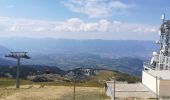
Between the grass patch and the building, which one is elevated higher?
the building

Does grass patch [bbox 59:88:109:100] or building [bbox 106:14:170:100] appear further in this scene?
grass patch [bbox 59:88:109:100]

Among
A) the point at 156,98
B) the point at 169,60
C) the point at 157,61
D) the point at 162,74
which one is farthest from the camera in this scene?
the point at 157,61

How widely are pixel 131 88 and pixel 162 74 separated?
661cm

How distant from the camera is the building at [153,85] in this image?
2562 inches

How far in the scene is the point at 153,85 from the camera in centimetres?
6831

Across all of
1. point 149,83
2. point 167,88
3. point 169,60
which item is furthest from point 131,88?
point 169,60

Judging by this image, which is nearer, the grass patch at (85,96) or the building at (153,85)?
the building at (153,85)

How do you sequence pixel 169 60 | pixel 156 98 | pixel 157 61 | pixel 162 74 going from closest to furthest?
pixel 156 98, pixel 162 74, pixel 169 60, pixel 157 61

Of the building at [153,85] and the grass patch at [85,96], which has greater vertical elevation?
the building at [153,85]

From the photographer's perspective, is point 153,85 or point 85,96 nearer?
point 153,85

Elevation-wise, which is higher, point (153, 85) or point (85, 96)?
point (153, 85)

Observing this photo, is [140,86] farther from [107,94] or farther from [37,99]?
[37,99]

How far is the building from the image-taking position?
65.1 metres

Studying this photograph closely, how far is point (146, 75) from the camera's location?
75.4 meters
